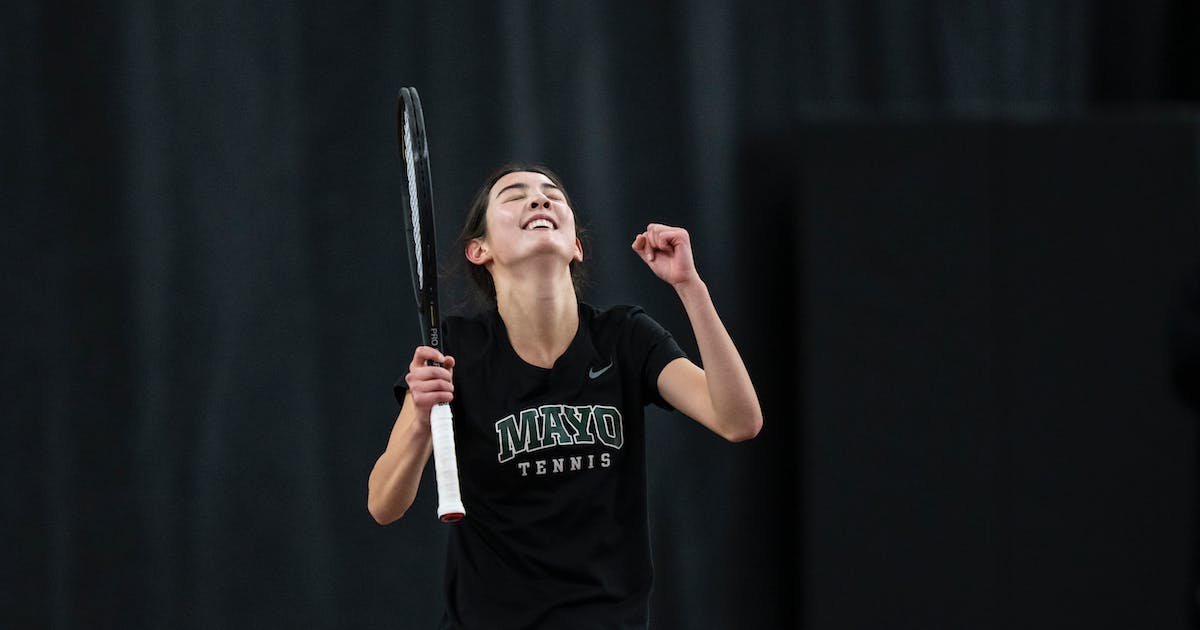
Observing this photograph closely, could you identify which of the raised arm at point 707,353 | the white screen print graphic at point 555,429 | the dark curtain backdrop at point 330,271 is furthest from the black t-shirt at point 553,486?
the dark curtain backdrop at point 330,271

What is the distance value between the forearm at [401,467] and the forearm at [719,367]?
406 millimetres

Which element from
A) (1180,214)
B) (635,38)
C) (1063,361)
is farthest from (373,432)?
(1180,214)

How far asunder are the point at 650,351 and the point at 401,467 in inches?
16.3

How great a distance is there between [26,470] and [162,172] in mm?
758

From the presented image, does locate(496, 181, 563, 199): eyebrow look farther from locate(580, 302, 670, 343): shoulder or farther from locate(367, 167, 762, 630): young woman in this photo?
locate(580, 302, 670, 343): shoulder

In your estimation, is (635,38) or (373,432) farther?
(635,38)

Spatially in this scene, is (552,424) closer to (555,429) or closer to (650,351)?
(555,429)

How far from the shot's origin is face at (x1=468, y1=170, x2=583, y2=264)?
208 centimetres

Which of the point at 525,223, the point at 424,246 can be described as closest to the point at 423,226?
the point at 424,246

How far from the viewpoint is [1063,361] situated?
148 inches

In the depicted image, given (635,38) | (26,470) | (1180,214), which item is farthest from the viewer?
(635,38)

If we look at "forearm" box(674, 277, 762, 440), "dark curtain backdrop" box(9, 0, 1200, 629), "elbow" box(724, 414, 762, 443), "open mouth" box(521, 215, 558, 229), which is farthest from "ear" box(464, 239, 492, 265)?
"dark curtain backdrop" box(9, 0, 1200, 629)

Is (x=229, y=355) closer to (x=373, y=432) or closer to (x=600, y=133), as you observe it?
(x=373, y=432)

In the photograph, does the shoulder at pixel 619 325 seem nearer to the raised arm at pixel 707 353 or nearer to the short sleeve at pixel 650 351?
the short sleeve at pixel 650 351
